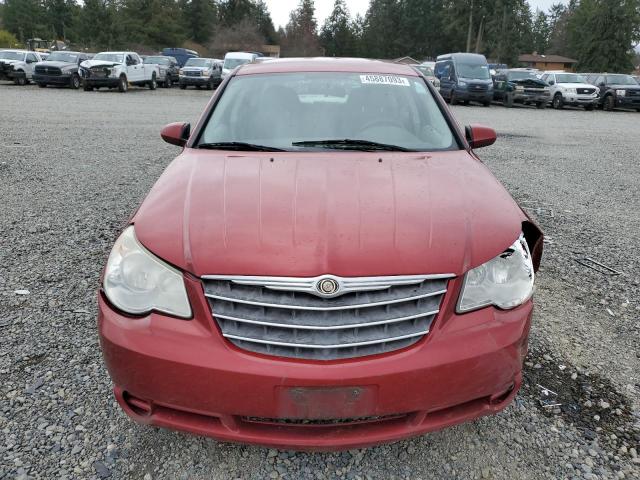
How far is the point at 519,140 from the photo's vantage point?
11586 millimetres

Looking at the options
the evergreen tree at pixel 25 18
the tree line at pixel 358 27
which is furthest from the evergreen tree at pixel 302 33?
the evergreen tree at pixel 25 18

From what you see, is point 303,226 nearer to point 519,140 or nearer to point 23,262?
point 23,262

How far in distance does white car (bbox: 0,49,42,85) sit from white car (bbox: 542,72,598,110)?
23.3 metres

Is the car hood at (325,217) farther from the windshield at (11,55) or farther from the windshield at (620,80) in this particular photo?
the windshield at (11,55)

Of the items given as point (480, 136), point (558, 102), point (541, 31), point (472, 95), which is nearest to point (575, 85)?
point (558, 102)

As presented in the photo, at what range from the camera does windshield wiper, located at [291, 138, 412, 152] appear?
2881 millimetres

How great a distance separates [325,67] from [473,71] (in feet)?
66.2

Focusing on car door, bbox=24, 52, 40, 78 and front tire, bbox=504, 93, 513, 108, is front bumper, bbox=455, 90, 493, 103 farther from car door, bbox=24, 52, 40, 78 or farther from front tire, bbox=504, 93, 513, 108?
car door, bbox=24, 52, 40, 78

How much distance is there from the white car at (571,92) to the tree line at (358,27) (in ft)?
114

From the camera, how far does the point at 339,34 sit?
3292 inches

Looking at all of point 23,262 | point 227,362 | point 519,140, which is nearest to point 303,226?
point 227,362

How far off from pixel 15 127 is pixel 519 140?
1112cm

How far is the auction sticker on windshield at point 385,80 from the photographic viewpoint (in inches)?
134

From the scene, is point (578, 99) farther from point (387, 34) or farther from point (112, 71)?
point (387, 34)
